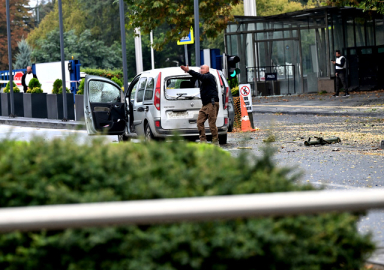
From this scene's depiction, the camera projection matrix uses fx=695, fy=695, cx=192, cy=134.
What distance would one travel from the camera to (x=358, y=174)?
388 inches

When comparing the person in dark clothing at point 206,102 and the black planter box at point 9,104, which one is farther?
the black planter box at point 9,104

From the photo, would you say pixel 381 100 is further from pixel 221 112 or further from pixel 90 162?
pixel 90 162

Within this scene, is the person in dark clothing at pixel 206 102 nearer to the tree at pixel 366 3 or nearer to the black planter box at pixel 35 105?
the tree at pixel 366 3

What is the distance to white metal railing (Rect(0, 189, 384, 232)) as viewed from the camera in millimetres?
2287

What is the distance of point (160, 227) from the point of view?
9.34 ft

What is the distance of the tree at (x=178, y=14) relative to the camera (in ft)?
99.8

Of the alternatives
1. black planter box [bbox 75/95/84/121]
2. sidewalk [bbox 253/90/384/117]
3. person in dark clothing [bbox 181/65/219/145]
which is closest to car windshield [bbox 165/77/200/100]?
person in dark clothing [bbox 181/65/219/145]

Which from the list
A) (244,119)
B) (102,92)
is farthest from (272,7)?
(102,92)

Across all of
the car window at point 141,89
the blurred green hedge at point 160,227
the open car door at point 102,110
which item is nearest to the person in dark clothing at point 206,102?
the car window at point 141,89

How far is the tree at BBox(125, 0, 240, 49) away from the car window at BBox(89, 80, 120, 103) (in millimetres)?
14920

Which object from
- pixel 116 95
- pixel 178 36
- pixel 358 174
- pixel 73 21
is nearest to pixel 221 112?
pixel 116 95

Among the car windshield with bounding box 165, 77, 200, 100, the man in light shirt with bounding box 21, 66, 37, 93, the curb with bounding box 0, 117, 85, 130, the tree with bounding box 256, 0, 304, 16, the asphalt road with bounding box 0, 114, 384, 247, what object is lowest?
the asphalt road with bounding box 0, 114, 384, 247

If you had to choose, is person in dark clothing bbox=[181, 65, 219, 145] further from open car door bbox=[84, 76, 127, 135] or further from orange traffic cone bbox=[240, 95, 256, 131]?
orange traffic cone bbox=[240, 95, 256, 131]

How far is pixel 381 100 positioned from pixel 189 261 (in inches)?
930
